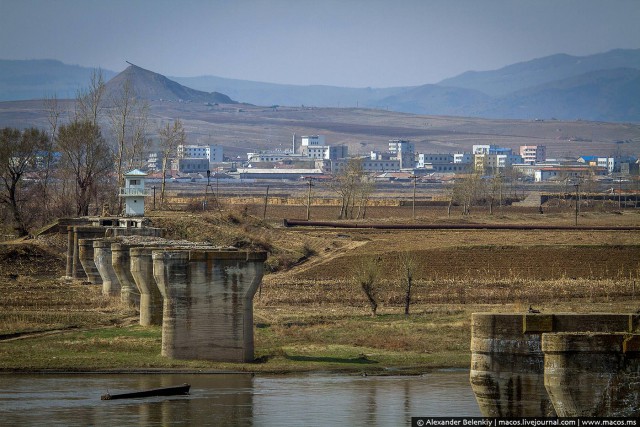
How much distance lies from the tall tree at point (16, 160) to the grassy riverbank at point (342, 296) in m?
8.94

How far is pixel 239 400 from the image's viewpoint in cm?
3625

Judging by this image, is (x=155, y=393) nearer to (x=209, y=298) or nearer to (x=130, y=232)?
(x=209, y=298)

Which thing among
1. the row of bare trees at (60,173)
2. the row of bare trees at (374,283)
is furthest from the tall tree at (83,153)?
the row of bare trees at (374,283)

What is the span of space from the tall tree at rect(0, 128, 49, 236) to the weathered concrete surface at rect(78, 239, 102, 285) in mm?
17712

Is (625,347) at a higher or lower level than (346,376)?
higher

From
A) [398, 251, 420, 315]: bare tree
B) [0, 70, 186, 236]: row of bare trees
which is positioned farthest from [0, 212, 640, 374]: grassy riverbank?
[0, 70, 186, 236]: row of bare trees

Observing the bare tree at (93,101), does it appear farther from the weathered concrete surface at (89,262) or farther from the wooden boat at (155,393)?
the wooden boat at (155,393)

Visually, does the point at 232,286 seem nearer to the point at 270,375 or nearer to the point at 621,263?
the point at 270,375

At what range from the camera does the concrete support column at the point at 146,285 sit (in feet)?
159

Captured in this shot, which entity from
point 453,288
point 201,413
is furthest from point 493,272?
point 201,413

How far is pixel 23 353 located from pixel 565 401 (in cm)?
2326

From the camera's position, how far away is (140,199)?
74938 millimetres

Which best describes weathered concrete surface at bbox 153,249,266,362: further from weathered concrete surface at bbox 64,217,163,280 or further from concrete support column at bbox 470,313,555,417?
weathered concrete surface at bbox 64,217,163,280

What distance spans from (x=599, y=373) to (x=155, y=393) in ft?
51.9
